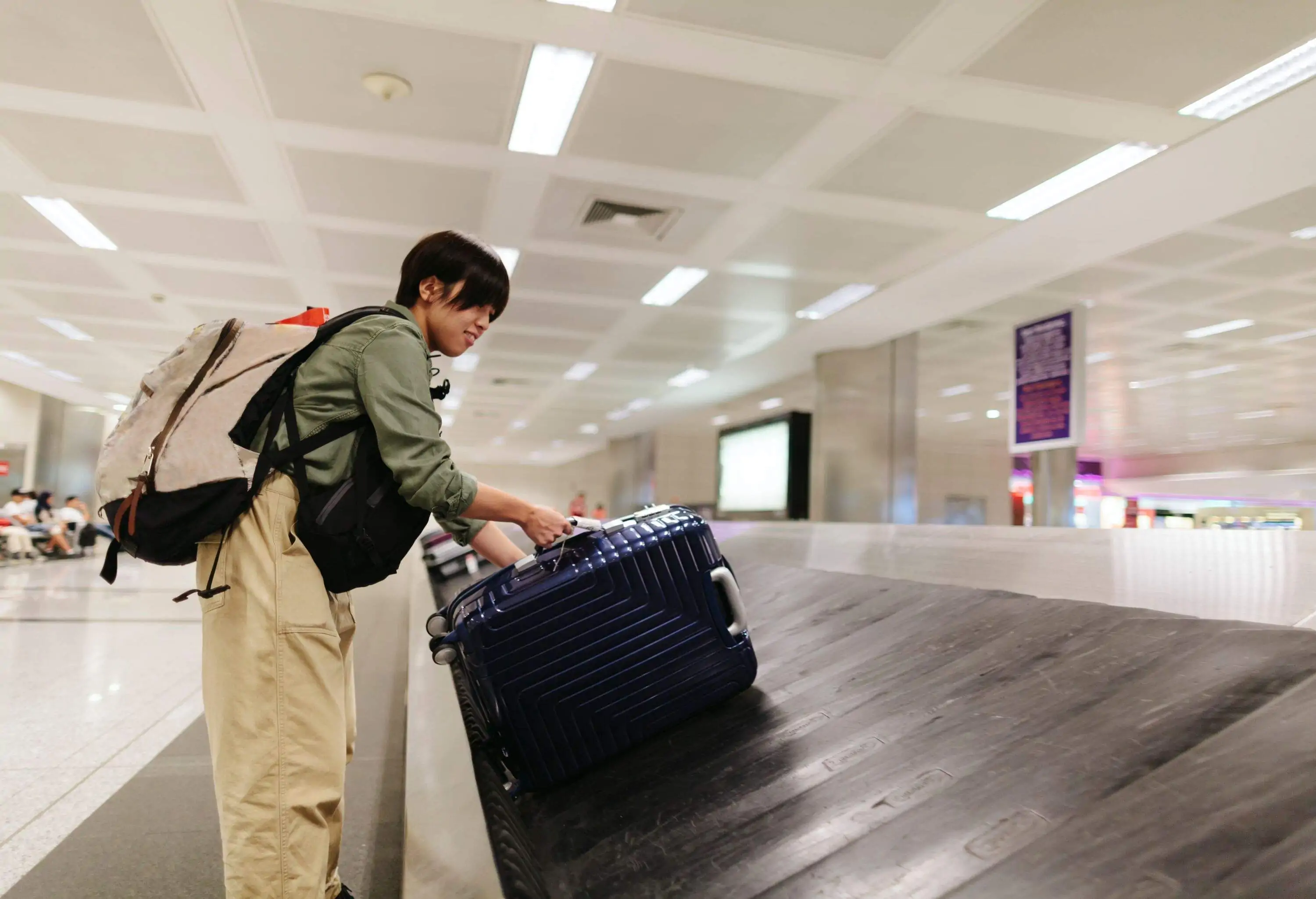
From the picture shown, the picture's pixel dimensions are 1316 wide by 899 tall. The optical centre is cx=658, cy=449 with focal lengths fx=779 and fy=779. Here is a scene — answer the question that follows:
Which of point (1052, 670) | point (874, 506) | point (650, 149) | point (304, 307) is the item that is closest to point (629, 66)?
point (650, 149)

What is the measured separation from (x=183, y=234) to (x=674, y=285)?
4.39 meters

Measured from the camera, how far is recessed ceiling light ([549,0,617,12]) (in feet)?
11.7

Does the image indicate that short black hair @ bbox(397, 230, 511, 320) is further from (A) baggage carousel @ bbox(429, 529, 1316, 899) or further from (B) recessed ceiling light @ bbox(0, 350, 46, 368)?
(B) recessed ceiling light @ bbox(0, 350, 46, 368)

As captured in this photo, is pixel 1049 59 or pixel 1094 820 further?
pixel 1049 59

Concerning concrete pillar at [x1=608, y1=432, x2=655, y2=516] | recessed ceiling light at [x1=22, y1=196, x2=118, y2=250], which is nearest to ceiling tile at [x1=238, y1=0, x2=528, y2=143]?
recessed ceiling light at [x1=22, y1=196, x2=118, y2=250]

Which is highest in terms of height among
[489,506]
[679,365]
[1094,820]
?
[679,365]

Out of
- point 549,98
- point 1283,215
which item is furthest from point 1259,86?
point 549,98

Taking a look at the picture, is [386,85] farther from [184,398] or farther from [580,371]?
[580,371]

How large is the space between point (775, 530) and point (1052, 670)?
135 inches

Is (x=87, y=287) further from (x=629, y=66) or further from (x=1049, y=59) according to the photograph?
(x=1049, y=59)

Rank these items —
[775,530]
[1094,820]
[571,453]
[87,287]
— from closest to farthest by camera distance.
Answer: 1. [1094,820]
2. [775,530]
3. [87,287]
4. [571,453]

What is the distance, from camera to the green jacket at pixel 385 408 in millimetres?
1221

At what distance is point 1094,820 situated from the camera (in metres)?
0.94

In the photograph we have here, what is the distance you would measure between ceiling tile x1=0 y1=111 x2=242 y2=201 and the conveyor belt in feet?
17.3
